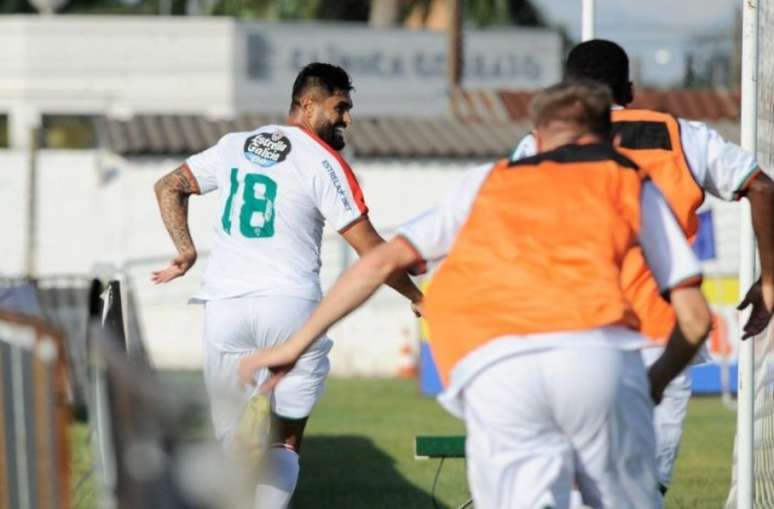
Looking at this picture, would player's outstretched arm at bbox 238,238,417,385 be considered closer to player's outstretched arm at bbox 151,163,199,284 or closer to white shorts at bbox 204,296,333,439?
white shorts at bbox 204,296,333,439

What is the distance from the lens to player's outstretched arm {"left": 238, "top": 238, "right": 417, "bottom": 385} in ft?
18.3

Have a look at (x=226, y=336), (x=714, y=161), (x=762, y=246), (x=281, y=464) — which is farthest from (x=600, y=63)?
(x=281, y=464)

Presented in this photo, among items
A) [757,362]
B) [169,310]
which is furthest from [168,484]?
[169,310]

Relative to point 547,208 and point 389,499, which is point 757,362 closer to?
point 389,499

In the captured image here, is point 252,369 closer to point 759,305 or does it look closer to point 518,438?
point 518,438

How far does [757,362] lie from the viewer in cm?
886

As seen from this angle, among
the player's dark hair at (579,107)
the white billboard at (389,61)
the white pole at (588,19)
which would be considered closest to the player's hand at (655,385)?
the player's dark hair at (579,107)

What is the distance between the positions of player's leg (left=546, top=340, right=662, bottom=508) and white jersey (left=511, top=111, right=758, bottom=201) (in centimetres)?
142

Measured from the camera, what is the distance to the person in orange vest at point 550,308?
209 inches

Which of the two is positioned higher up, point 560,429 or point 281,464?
point 560,429

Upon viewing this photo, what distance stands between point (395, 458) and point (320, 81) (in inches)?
225

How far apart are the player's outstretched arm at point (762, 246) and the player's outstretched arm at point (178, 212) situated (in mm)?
3132

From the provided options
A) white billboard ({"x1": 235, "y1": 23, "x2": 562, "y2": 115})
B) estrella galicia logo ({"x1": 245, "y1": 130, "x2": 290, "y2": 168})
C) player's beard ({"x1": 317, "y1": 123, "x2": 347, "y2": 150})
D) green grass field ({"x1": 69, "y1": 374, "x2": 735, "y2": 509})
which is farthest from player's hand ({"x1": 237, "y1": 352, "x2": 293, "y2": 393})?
white billboard ({"x1": 235, "y1": 23, "x2": 562, "y2": 115})

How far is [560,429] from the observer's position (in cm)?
537
